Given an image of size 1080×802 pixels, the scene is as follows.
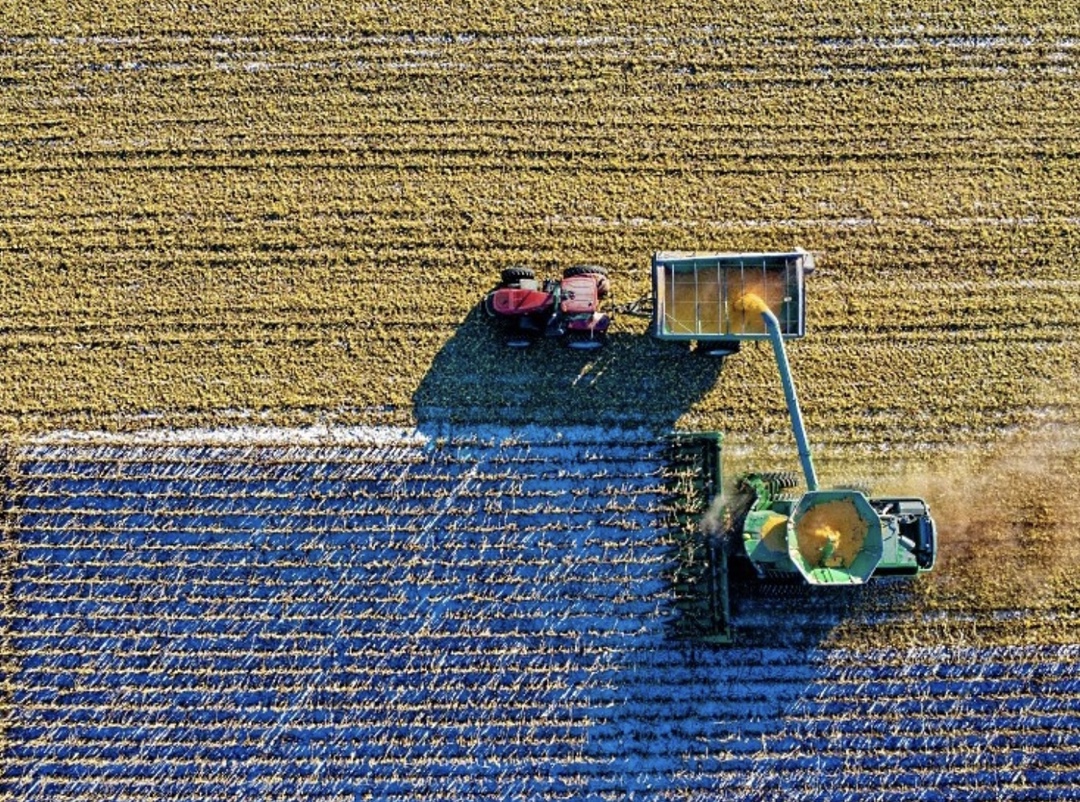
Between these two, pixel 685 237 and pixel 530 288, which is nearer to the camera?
pixel 530 288

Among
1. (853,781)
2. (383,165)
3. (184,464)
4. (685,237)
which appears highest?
(383,165)

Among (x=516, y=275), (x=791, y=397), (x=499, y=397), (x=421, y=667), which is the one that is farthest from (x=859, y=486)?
(x=421, y=667)

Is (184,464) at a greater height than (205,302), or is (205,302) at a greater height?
(205,302)

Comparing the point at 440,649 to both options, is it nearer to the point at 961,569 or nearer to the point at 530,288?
the point at 530,288

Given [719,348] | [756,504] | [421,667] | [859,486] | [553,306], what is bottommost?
[421,667]

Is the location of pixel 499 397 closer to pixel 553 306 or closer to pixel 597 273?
pixel 553 306

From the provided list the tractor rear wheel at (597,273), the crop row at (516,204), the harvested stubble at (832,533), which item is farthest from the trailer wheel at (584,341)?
the harvested stubble at (832,533)

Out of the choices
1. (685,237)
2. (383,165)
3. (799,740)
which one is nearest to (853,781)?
(799,740)
